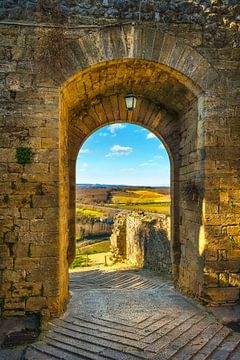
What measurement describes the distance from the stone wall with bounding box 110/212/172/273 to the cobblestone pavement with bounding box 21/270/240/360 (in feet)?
15.2

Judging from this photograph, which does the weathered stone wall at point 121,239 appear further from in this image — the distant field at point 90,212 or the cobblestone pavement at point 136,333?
the distant field at point 90,212

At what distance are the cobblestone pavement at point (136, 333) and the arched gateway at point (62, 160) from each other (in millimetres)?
384

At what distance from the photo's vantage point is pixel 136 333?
12.2 ft

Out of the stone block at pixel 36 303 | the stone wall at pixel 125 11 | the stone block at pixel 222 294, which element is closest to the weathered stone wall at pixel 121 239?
the stone block at pixel 222 294

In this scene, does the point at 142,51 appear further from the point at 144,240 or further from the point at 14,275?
the point at 144,240

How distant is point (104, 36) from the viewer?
417 cm

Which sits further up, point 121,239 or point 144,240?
point 144,240

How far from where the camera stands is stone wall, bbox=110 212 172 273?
970 cm

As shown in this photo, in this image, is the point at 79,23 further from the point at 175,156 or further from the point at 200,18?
the point at 175,156

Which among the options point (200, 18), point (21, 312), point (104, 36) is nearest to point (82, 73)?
point (104, 36)

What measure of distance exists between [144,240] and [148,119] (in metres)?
6.26

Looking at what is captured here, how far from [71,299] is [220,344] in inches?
102

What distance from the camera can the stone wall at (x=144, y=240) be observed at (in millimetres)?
9703

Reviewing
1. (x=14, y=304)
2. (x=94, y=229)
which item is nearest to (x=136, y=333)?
(x=14, y=304)
